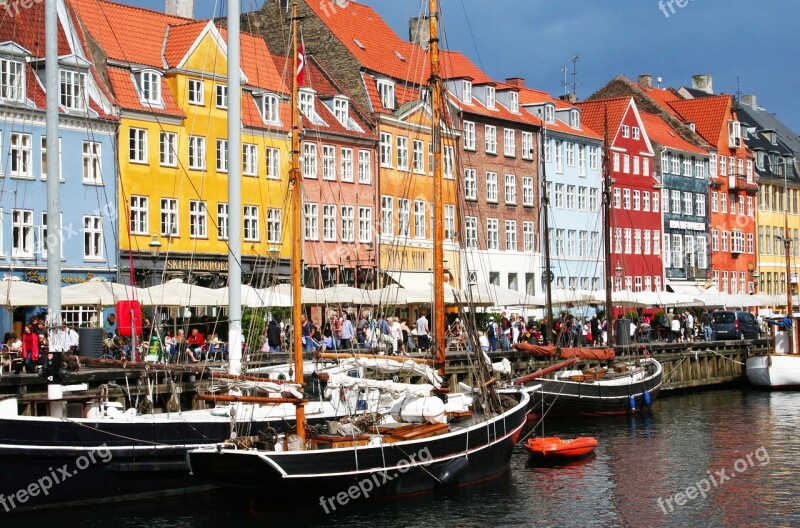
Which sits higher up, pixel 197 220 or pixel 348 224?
pixel 348 224

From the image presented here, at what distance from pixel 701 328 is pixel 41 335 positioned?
134 ft

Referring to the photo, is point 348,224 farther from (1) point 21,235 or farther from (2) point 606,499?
(2) point 606,499

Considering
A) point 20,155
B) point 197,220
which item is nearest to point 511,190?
point 197,220

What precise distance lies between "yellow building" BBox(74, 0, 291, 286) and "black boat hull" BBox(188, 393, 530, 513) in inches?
889

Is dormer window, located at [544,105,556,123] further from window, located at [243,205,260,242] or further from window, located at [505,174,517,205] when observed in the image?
window, located at [243,205,260,242]

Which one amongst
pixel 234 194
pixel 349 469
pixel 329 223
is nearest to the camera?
pixel 349 469

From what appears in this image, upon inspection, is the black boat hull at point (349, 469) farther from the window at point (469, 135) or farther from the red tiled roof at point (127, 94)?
the window at point (469, 135)

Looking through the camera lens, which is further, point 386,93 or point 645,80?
point 645,80

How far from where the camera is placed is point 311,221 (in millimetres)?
58594

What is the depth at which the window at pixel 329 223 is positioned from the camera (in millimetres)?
59594

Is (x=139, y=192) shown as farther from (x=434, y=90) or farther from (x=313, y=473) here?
(x=313, y=473)

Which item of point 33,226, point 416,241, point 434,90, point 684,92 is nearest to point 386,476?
point 434,90

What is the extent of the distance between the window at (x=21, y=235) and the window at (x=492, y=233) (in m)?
29.5

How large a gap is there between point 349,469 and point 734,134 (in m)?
76.9
